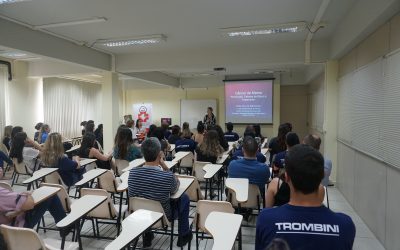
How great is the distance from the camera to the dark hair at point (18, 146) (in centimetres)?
508

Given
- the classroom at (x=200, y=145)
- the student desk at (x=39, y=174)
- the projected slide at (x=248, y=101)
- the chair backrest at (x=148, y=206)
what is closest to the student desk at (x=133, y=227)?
the classroom at (x=200, y=145)

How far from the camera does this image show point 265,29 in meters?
5.06

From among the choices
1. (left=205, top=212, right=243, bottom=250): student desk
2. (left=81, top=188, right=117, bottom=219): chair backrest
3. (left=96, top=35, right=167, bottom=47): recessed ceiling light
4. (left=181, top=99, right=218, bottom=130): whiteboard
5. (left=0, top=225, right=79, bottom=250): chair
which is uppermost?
(left=96, top=35, right=167, bottom=47): recessed ceiling light

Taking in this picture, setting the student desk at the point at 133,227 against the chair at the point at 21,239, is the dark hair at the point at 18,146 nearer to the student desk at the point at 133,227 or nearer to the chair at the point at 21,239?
the chair at the point at 21,239

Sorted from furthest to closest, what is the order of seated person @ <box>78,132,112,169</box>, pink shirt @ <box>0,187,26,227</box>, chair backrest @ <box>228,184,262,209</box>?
seated person @ <box>78,132,112,169</box> → chair backrest @ <box>228,184,262,209</box> → pink shirt @ <box>0,187,26,227</box>

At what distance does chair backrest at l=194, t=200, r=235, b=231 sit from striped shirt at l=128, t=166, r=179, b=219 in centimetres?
29

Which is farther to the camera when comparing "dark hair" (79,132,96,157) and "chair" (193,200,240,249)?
"dark hair" (79,132,96,157)

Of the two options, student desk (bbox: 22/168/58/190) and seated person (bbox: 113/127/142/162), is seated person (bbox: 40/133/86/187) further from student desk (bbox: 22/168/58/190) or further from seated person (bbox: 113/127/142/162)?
seated person (bbox: 113/127/142/162)

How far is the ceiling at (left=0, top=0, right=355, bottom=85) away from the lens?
3.94m

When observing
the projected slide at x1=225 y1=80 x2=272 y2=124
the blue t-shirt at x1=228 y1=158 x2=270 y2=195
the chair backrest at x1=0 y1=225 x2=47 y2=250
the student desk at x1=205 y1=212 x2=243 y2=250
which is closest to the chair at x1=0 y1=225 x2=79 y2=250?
the chair backrest at x1=0 y1=225 x2=47 y2=250

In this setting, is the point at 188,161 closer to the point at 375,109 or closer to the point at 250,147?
the point at 250,147

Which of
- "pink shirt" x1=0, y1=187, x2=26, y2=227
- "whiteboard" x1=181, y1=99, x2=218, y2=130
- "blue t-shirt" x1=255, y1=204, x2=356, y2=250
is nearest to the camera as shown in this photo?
"blue t-shirt" x1=255, y1=204, x2=356, y2=250

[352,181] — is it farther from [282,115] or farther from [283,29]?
[282,115]

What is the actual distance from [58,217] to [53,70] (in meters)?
5.85
